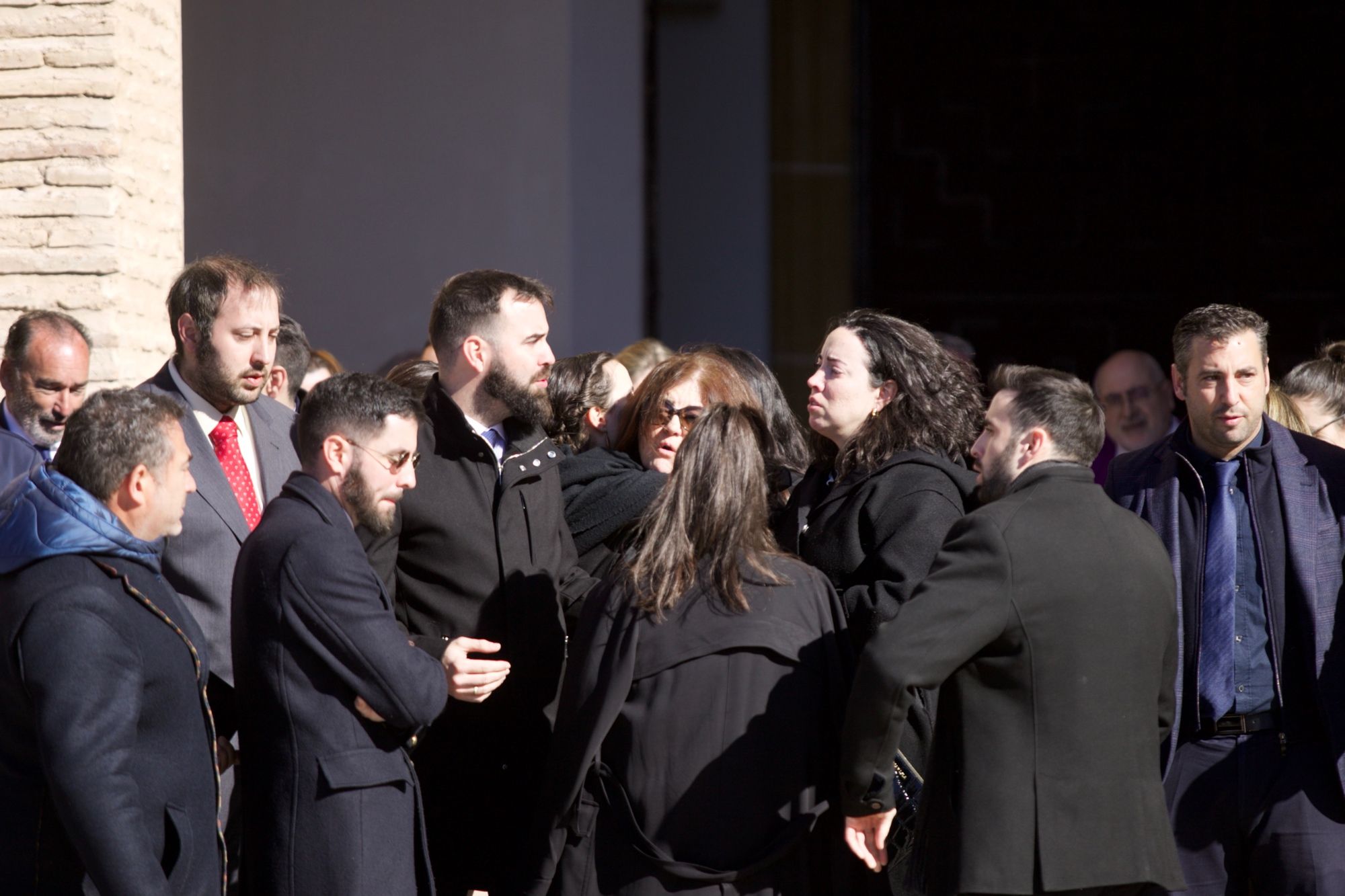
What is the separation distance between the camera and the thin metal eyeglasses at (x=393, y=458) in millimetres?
3211

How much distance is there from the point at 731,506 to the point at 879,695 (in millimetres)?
508

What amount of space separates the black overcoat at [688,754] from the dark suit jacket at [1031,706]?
0.17 m

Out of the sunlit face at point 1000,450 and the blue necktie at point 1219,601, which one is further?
the blue necktie at point 1219,601

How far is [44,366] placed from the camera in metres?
4.82

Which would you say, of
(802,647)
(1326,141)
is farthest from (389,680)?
(1326,141)

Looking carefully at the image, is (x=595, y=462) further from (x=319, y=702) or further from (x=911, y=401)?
(x=319, y=702)

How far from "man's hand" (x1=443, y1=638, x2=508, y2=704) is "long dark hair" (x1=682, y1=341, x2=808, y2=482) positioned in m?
1.12

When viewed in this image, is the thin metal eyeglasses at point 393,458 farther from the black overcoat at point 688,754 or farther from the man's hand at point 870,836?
the man's hand at point 870,836

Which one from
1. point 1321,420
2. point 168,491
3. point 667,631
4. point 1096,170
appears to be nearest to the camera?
point 168,491

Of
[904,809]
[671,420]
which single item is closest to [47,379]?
[671,420]

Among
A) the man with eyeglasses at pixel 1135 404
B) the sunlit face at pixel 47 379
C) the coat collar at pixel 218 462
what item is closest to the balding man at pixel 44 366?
the sunlit face at pixel 47 379

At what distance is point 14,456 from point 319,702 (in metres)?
2.08

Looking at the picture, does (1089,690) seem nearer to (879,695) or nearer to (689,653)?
(879,695)

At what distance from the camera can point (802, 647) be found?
3.20 meters
